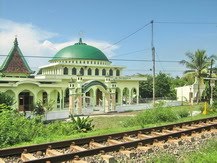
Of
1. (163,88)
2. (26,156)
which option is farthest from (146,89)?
(26,156)

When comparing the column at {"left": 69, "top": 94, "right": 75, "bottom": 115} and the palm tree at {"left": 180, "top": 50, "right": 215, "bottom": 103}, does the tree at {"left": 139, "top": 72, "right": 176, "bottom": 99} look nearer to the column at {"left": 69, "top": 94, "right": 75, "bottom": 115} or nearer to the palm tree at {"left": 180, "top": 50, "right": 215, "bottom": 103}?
the palm tree at {"left": 180, "top": 50, "right": 215, "bottom": 103}

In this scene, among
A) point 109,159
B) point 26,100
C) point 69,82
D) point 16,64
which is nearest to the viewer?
point 109,159

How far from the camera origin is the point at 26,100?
1512 inches

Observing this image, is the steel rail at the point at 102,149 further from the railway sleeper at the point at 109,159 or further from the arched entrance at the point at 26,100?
the arched entrance at the point at 26,100

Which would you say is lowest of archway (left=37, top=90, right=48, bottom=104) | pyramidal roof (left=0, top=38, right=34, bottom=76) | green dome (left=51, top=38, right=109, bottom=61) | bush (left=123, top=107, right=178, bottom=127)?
bush (left=123, top=107, right=178, bottom=127)

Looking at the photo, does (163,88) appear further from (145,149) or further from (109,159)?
(109,159)

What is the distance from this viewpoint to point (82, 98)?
1458 inches

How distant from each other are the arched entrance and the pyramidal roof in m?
4.06

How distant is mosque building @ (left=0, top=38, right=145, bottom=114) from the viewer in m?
36.6

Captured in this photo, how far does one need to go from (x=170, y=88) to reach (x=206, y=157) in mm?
58565

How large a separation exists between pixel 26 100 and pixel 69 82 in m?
5.86

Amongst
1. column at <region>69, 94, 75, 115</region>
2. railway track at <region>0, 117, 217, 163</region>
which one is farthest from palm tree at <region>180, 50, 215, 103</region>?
railway track at <region>0, 117, 217, 163</region>

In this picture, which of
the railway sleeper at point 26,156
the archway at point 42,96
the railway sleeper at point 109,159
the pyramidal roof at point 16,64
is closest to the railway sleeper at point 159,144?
the railway sleeper at point 109,159

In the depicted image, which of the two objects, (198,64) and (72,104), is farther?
(198,64)
